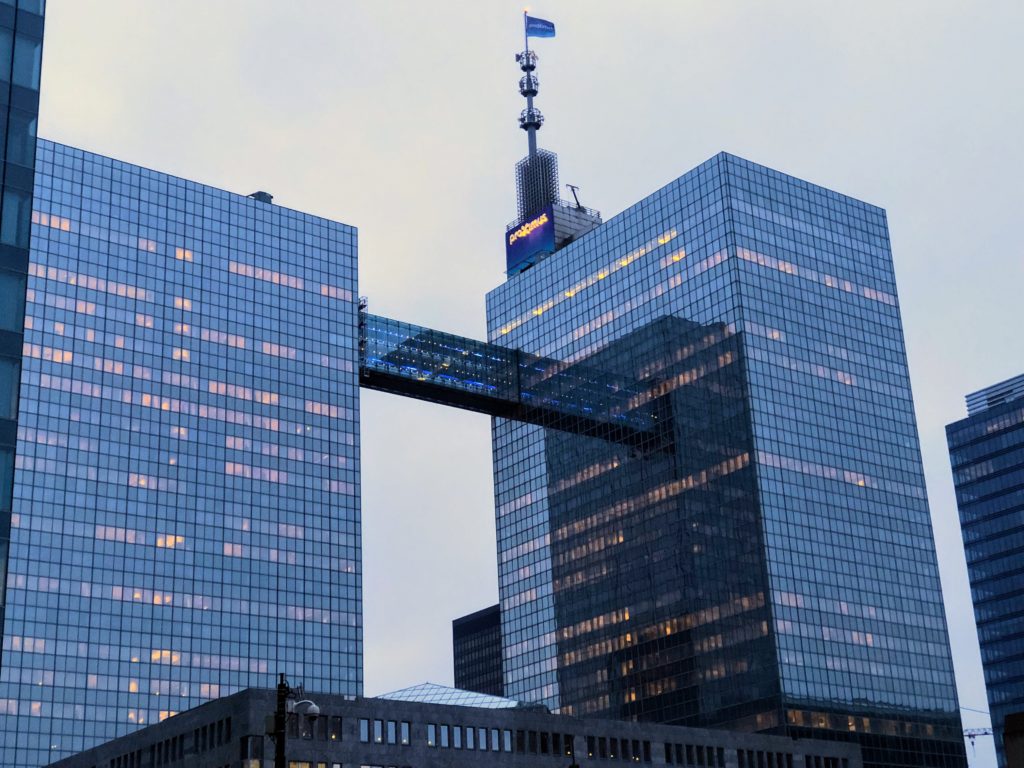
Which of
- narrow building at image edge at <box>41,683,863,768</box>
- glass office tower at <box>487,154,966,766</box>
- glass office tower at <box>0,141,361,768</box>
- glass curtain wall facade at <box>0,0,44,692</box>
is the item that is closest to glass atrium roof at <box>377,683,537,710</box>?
narrow building at image edge at <box>41,683,863,768</box>

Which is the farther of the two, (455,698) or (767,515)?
(767,515)

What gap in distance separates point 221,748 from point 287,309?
300ft

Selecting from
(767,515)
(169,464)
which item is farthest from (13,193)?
(767,515)

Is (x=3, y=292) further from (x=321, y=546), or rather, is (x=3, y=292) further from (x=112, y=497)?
(x=321, y=546)

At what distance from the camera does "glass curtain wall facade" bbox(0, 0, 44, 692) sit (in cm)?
5428

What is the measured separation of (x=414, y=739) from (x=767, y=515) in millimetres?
72948

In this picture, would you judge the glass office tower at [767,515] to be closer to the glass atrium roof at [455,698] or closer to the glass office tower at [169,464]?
the glass office tower at [169,464]

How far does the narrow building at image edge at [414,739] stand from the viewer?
111 m

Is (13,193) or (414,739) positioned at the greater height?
(13,193)

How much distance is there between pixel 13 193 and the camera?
57812mm

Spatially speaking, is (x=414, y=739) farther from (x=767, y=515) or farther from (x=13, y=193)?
(x=767, y=515)

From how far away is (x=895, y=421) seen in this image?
198 metres

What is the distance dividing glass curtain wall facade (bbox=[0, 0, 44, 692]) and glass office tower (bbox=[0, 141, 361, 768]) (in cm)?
11110

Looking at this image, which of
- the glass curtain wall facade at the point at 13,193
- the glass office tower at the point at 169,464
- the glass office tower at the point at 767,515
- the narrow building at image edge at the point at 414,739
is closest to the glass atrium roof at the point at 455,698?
the narrow building at image edge at the point at 414,739
